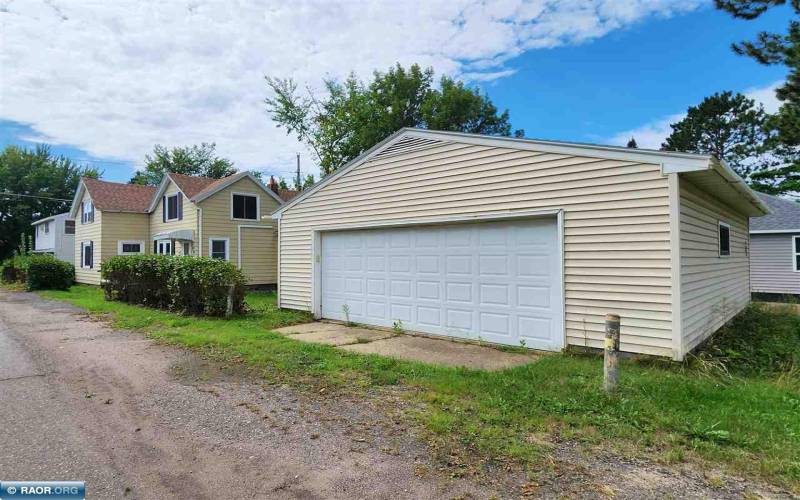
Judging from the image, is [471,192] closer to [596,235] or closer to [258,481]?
[596,235]

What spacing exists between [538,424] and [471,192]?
16.1 ft

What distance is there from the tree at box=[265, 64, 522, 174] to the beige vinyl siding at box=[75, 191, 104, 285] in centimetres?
1350

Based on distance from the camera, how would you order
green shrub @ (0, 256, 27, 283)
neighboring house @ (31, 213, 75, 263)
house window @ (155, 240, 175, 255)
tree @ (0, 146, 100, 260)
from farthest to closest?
tree @ (0, 146, 100, 260), neighboring house @ (31, 213, 75, 263), green shrub @ (0, 256, 27, 283), house window @ (155, 240, 175, 255)

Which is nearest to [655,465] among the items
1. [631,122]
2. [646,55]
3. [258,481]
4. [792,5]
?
[258,481]

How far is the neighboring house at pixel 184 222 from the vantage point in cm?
1978

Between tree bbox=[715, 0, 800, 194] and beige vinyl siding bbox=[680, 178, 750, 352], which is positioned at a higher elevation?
tree bbox=[715, 0, 800, 194]

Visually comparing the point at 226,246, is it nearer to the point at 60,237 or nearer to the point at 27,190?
the point at 60,237

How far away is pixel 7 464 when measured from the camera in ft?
10.8

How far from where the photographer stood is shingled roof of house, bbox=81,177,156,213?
74.3 ft

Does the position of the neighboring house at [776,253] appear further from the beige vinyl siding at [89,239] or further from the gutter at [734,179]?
the beige vinyl siding at [89,239]

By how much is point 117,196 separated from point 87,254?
3570 mm

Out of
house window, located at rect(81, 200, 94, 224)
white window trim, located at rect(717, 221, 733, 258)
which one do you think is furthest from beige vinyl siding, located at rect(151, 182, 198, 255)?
white window trim, located at rect(717, 221, 733, 258)

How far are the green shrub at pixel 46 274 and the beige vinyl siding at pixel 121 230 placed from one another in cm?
189

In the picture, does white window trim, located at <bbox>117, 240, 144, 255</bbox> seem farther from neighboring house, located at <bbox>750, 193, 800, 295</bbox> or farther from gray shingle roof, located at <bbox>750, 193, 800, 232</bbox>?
gray shingle roof, located at <bbox>750, 193, 800, 232</bbox>
